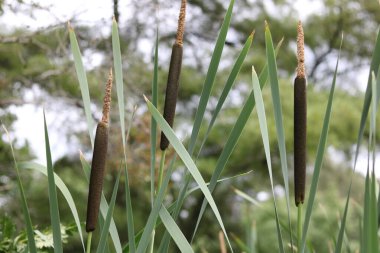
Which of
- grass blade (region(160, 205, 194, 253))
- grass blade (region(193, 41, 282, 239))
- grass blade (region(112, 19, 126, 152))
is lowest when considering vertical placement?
grass blade (region(160, 205, 194, 253))

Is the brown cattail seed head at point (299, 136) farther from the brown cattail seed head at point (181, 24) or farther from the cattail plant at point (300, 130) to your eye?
the brown cattail seed head at point (181, 24)

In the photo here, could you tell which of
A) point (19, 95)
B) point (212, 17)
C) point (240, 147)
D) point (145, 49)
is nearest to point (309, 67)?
point (212, 17)

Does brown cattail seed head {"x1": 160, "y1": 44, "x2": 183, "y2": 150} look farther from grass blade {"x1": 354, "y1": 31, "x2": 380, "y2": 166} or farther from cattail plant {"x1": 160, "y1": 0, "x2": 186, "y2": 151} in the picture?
grass blade {"x1": 354, "y1": 31, "x2": 380, "y2": 166}

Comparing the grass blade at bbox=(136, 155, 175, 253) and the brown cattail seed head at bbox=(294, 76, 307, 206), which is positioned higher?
the brown cattail seed head at bbox=(294, 76, 307, 206)

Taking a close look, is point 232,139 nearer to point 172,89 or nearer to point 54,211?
point 172,89

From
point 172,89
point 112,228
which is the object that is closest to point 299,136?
point 172,89

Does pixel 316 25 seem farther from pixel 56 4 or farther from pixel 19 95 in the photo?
pixel 56 4

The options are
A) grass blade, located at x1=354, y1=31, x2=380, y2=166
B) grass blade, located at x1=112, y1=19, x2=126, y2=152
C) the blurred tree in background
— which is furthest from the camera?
the blurred tree in background

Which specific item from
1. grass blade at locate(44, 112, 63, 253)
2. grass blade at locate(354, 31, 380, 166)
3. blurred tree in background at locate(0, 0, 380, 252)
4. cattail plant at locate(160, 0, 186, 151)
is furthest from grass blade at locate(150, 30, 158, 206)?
blurred tree in background at locate(0, 0, 380, 252)

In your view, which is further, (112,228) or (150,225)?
(112,228)

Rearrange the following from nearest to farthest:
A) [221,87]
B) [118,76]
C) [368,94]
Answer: [368,94], [118,76], [221,87]

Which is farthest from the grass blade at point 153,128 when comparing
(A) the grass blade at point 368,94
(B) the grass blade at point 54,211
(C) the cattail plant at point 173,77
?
(A) the grass blade at point 368,94
